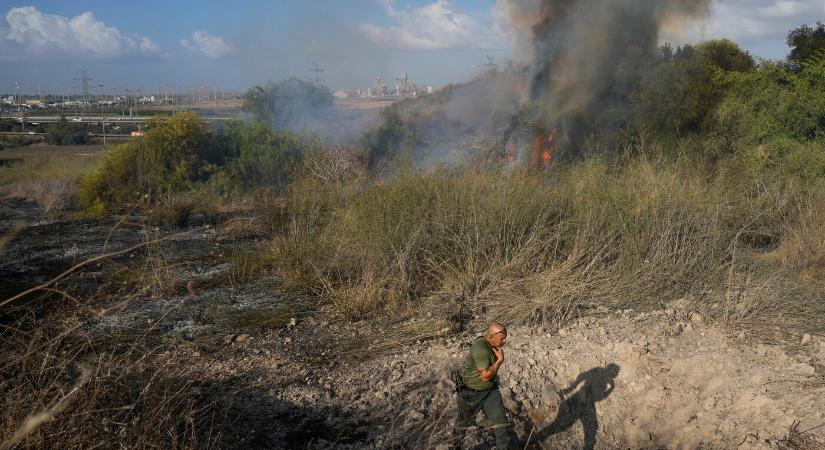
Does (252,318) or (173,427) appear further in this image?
(252,318)

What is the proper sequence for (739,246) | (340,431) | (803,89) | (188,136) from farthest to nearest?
(188,136) → (803,89) → (739,246) → (340,431)

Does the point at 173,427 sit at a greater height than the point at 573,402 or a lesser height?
greater

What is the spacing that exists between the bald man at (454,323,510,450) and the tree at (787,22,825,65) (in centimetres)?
1341

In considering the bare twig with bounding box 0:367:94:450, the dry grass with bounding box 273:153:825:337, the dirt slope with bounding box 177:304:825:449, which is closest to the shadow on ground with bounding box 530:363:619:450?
the dirt slope with bounding box 177:304:825:449

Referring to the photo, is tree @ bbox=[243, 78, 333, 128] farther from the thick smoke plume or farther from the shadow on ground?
the shadow on ground

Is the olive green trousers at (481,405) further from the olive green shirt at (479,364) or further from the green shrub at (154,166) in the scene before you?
the green shrub at (154,166)

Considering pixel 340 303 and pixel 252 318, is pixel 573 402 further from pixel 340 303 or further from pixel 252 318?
pixel 252 318

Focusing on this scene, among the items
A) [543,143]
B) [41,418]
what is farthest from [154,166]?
[41,418]

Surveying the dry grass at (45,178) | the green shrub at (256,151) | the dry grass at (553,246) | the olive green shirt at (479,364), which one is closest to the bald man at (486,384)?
the olive green shirt at (479,364)

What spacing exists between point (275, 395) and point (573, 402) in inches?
93.1

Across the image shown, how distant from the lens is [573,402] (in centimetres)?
478

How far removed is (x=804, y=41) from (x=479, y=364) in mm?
15495

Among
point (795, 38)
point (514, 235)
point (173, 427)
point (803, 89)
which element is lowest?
point (173, 427)

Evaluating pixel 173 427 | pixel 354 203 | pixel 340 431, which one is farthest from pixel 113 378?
pixel 354 203
